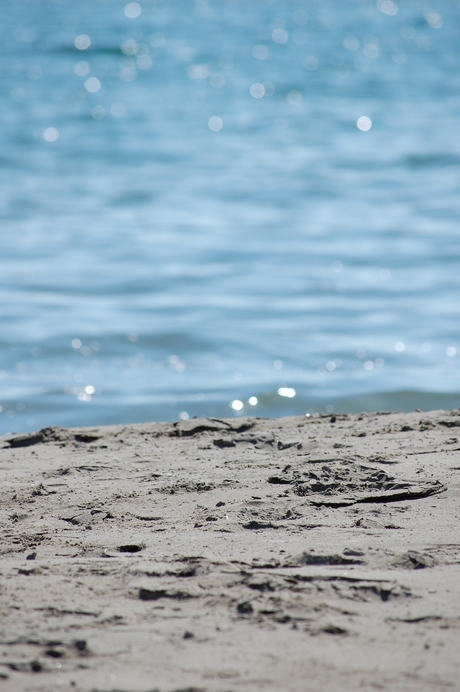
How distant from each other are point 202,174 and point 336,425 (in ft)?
28.7

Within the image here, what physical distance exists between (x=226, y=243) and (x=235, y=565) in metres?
6.57

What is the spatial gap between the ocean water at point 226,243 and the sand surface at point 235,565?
1.77 meters

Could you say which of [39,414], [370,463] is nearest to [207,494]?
[370,463]

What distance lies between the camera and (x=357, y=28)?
31.8 meters

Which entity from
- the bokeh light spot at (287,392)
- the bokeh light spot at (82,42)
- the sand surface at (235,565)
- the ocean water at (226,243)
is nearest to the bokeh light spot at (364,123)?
the ocean water at (226,243)

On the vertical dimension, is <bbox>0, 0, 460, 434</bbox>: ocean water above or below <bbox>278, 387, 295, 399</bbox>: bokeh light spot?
above

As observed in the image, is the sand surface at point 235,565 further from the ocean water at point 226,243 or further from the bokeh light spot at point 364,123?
the bokeh light spot at point 364,123

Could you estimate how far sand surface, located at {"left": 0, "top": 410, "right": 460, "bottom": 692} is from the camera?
1.75m

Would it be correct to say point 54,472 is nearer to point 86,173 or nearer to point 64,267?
point 64,267

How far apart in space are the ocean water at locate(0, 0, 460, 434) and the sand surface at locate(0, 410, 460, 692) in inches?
69.7

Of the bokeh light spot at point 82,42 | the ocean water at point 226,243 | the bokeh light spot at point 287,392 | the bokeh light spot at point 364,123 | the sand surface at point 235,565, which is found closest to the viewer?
the sand surface at point 235,565

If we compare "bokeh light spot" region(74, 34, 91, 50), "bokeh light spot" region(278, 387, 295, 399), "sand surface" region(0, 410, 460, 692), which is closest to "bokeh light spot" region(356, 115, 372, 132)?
"bokeh light spot" region(278, 387, 295, 399)

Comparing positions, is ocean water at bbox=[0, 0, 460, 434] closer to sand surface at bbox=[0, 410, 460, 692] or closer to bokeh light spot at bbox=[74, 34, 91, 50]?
sand surface at bbox=[0, 410, 460, 692]

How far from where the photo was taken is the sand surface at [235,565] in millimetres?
1747
